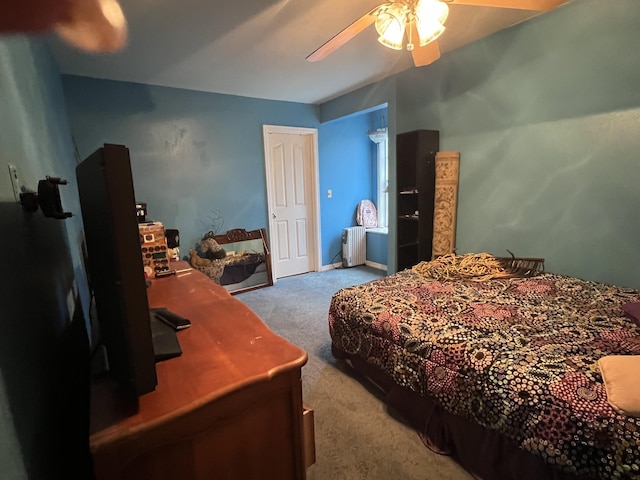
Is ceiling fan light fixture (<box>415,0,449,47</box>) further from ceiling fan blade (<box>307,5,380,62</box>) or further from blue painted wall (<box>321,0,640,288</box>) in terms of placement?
blue painted wall (<box>321,0,640,288</box>)

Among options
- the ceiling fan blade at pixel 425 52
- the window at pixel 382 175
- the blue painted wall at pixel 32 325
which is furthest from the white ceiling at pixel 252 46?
the window at pixel 382 175

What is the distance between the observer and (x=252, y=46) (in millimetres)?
2639

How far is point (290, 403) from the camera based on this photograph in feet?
2.98

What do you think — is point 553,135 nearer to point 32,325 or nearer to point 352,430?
point 352,430

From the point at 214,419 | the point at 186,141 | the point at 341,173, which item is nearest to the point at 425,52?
the point at 214,419

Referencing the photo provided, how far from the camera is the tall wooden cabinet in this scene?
3207 mm

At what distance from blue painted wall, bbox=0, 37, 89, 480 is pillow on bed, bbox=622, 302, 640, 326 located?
2339 mm

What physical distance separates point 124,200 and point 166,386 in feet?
Answer: 1.55

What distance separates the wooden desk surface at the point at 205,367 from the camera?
2.33 ft

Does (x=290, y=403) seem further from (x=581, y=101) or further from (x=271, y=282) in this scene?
(x=271, y=282)

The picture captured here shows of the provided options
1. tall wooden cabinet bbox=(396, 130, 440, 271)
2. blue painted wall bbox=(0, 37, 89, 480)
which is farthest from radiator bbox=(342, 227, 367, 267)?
blue painted wall bbox=(0, 37, 89, 480)

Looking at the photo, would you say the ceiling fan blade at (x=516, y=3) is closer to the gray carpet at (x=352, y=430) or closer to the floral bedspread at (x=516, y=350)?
the floral bedspread at (x=516, y=350)

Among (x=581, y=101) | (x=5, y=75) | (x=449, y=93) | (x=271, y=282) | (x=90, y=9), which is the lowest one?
(x=271, y=282)

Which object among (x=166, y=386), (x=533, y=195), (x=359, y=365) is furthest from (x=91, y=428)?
(x=533, y=195)
